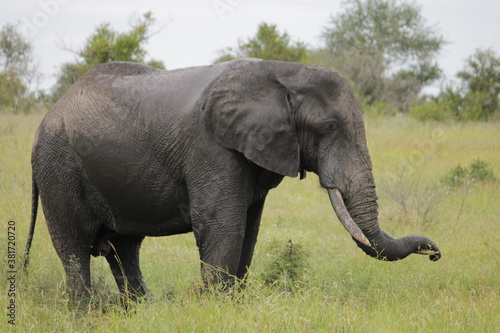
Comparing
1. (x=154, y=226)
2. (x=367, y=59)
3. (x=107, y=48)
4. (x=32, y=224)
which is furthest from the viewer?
(x=367, y=59)

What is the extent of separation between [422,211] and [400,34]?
115 feet

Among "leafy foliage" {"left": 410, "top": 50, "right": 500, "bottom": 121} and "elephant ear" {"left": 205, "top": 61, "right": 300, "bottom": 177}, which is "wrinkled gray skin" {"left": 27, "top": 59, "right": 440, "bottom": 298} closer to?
"elephant ear" {"left": 205, "top": 61, "right": 300, "bottom": 177}

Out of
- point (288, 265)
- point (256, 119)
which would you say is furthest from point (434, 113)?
point (256, 119)

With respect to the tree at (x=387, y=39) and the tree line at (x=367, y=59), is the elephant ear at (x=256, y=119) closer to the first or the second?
the tree line at (x=367, y=59)

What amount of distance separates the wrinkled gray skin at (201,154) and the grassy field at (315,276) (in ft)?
1.33

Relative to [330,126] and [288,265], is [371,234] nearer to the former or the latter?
[330,126]

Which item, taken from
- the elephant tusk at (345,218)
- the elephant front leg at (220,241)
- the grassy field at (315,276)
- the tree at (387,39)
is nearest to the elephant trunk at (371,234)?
the elephant tusk at (345,218)

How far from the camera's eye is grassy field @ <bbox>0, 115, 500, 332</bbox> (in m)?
4.19

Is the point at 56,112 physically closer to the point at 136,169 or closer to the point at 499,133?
the point at 136,169

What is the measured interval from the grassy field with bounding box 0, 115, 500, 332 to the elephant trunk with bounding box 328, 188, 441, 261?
1.20ft

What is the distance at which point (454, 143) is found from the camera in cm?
1407

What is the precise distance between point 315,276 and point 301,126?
1311 millimetres

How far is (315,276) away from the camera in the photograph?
5445mm

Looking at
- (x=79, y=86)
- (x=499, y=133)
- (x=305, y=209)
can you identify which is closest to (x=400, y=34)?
(x=499, y=133)
